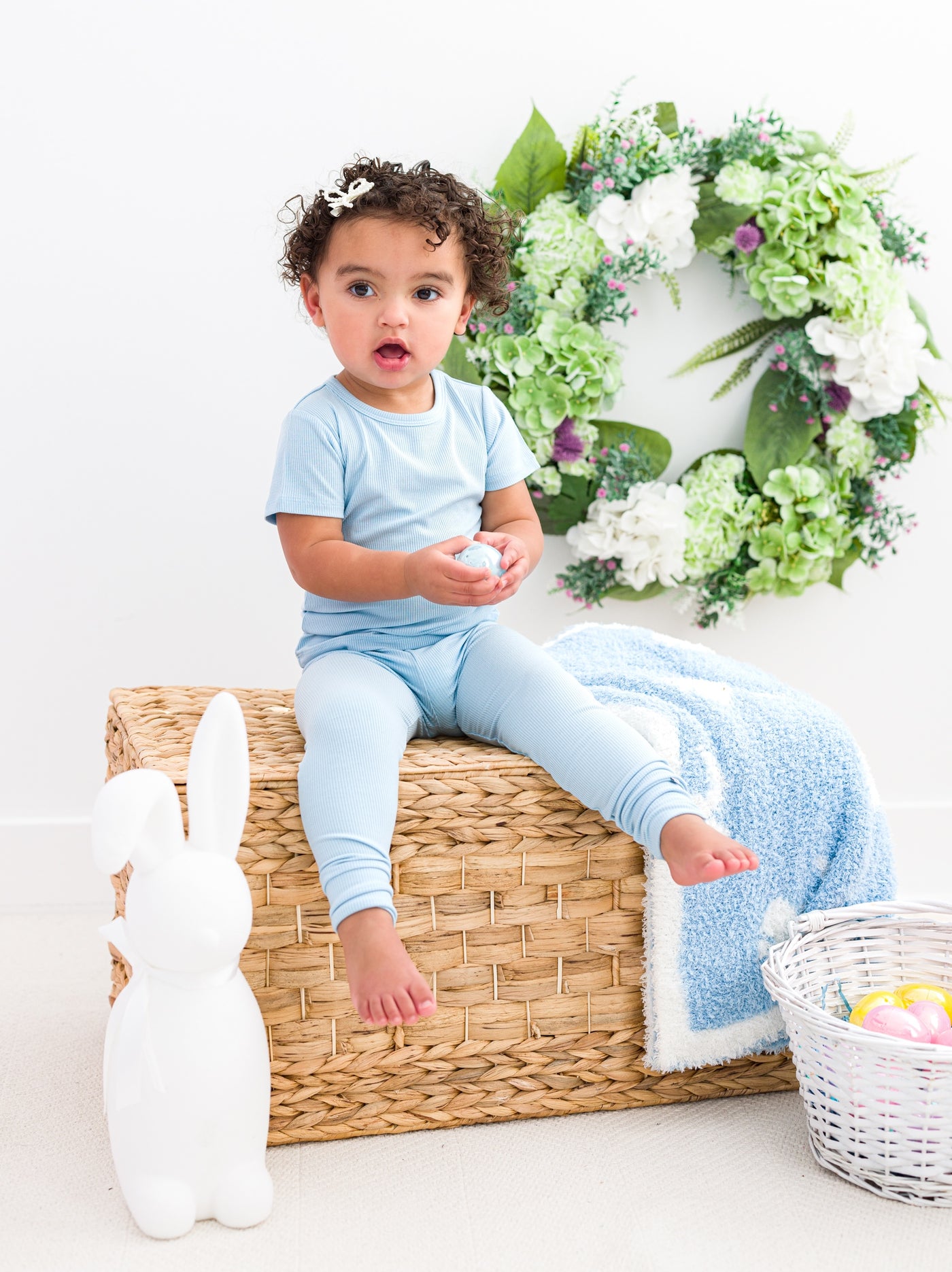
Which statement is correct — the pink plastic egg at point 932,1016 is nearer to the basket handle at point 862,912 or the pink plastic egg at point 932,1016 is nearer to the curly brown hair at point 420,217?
the basket handle at point 862,912

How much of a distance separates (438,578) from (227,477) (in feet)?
2.87

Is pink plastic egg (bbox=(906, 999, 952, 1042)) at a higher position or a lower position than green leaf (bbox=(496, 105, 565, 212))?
lower

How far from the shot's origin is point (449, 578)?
3.85ft

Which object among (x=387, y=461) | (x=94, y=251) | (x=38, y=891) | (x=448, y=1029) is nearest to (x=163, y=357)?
(x=94, y=251)

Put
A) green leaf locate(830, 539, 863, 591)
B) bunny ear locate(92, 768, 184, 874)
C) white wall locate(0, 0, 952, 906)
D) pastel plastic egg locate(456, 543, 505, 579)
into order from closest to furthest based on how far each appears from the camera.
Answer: bunny ear locate(92, 768, 184, 874), pastel plastic egg locate(456, 543, 505, 579), white wall locate(0, 0, 952, 906), green leaf locate(830, 539, 863, 591)

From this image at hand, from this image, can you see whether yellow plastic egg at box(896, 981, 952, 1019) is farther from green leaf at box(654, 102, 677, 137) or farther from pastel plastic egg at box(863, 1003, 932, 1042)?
green leaf at box(654, 102, 677, 137)

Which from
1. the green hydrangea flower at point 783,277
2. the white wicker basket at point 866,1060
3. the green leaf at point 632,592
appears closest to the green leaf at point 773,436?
the green hydrangea flower at point 783,277

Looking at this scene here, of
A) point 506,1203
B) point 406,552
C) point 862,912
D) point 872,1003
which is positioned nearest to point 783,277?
→ point 406,552

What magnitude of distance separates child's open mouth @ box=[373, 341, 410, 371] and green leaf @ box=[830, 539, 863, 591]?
1018 millimetres

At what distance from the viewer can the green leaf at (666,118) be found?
194 centimetres

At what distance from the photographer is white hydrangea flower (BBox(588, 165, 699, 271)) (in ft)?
6.15

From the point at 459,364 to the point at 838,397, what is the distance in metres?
0.64

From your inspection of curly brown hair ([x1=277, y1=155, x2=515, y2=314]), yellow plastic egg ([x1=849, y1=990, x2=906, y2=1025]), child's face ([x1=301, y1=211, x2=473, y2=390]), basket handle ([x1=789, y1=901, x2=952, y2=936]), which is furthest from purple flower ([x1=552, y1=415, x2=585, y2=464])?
yellow plastic egg ([x1=849, y1=990, x2=906, y2=1025])

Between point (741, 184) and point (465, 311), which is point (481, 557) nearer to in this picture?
point (465, 311)
